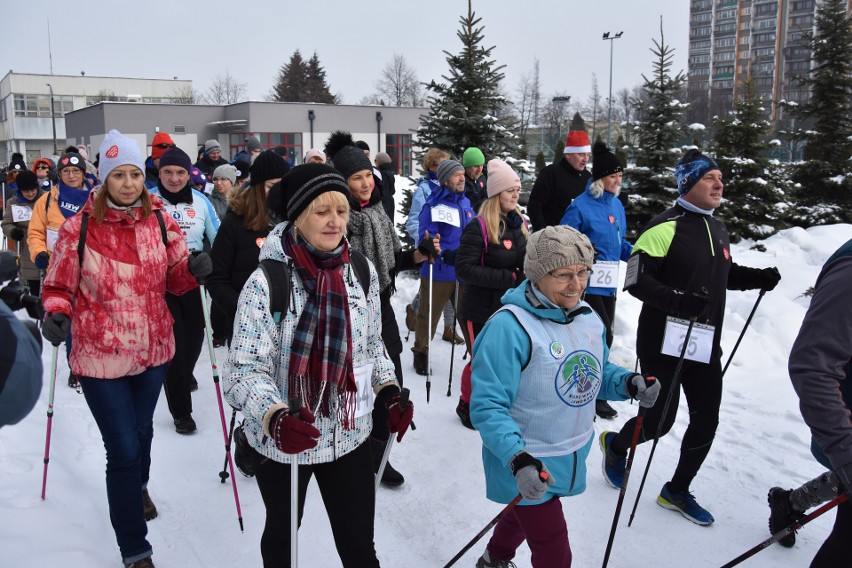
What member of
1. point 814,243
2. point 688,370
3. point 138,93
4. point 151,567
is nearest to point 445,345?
point 688,370

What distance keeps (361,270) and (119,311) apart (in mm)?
1482

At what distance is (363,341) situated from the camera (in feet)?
9.17

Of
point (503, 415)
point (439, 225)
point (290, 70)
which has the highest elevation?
point (290, 70)

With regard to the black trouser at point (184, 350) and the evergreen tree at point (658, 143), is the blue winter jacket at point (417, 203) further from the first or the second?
the evergreen tree at point (658, 143)

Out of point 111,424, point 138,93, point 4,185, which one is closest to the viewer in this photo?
point 111,424

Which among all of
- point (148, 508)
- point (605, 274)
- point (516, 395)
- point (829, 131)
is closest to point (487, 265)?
point (605, 274)

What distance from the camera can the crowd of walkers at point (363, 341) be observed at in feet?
8.35

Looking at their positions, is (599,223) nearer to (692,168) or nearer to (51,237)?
(692,168)

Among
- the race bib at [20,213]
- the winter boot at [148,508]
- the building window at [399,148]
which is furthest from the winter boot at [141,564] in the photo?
the building window at [399,148]

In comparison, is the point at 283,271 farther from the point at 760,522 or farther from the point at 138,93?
the point at 138,93

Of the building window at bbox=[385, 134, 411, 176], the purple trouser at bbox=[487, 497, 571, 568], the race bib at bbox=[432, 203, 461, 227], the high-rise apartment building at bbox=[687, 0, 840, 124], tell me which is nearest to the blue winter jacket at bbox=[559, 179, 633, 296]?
the race bib at bbox=[432, 203, 461, 227]

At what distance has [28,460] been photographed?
4.61 metres

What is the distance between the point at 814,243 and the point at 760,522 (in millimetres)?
8346

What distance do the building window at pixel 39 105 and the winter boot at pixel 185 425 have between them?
7971cm
